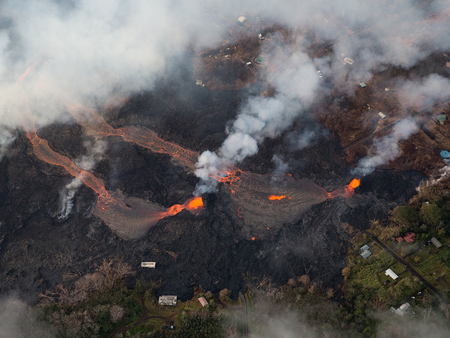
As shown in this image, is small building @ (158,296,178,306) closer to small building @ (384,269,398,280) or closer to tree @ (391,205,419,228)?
small building @ (384,269,398,280)

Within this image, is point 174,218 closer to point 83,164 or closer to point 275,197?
point 275,197

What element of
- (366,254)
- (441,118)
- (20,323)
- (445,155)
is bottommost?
(20,323)

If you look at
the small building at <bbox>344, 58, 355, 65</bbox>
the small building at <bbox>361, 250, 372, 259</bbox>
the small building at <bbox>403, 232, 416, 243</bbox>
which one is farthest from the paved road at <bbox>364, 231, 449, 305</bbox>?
the small building at <bbox>344, 58, 355, 65</bbox>

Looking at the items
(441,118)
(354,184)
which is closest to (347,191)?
(354,184)

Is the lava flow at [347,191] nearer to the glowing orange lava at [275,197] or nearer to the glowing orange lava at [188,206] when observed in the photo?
the glowing orange lava at [275,197]

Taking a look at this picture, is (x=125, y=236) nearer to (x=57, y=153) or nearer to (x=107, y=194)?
(x=107, y=194)
